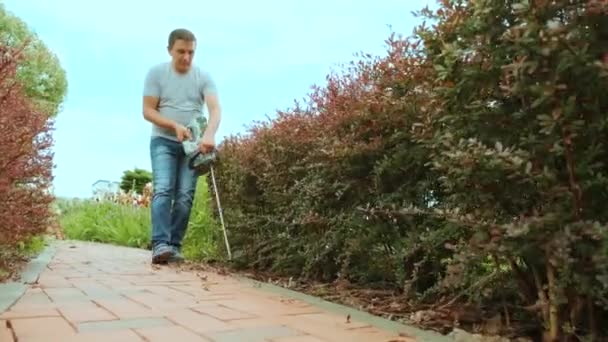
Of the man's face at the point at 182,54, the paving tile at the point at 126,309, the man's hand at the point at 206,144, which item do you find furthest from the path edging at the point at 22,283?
the man's face at the point at 182,54

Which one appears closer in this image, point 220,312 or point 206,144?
point 220,312

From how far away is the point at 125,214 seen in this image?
859 cm

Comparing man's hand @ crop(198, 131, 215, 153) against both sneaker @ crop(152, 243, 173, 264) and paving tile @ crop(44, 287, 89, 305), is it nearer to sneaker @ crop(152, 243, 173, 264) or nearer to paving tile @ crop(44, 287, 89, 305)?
sneaker @ crop(152, 243, 173, 264)

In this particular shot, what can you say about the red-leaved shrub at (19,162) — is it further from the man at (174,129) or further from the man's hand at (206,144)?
the man's hand at (206,144)

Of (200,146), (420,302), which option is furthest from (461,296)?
(200,146)

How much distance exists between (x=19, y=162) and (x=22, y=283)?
65cm

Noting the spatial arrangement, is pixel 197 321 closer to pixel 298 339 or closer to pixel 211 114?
pixel 298 339

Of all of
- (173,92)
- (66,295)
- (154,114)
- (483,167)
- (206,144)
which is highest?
(173,92)

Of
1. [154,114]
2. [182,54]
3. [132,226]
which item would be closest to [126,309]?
[154,114]

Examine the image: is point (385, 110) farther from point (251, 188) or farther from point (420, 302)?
point (251, 188)

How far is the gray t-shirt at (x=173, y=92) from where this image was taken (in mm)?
4652

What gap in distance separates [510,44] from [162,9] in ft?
11.7

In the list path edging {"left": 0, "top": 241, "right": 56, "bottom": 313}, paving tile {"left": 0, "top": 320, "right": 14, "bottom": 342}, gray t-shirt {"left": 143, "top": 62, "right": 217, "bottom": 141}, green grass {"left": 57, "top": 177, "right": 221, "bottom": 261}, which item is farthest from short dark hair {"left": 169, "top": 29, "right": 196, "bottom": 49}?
paving tile {"left": 0, "top": 320, "right": 14, "bottom": 342}

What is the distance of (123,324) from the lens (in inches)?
83.0
